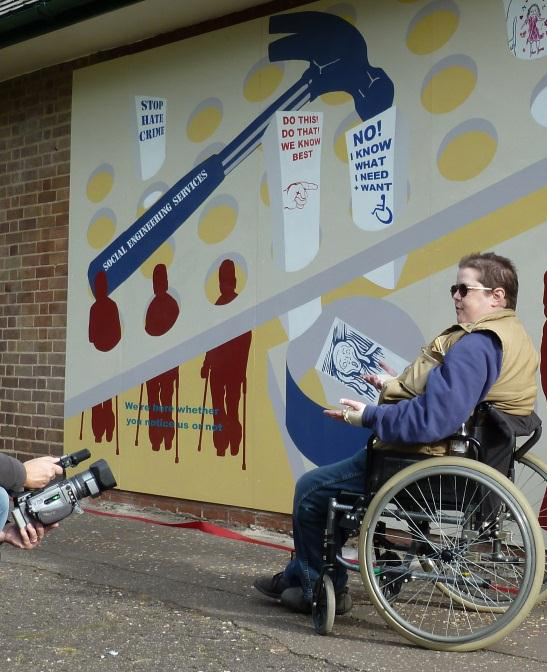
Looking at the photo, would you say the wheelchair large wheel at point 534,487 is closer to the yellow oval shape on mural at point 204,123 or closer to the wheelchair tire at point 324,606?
the wheelchair tire at point 324,606


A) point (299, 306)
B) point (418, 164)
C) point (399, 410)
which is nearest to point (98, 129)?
point (299, 306)

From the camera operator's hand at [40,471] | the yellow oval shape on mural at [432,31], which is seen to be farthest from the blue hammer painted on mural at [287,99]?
the camera operator's hand at [40,471]

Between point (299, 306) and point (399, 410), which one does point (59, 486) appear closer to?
point (399, 410)

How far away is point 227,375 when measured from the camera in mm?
6523

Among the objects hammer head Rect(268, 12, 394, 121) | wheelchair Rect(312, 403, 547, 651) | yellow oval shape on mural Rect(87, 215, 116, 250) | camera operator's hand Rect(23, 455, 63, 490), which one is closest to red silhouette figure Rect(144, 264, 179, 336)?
yellow oval shape on mural Rect(87, 215, 116, 250)

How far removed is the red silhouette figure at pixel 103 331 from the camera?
727cm

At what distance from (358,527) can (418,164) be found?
2.47 metres

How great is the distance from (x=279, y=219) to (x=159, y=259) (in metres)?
1.12

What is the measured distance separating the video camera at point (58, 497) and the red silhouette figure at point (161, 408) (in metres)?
3.49

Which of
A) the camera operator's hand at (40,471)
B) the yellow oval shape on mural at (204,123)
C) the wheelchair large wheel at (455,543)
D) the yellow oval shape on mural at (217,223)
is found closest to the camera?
the camera operator's hand at (40,471)

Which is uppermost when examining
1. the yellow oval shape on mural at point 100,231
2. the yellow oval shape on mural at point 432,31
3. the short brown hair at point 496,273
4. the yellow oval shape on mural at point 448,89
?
the yellow oval shape on mural at point 432,31

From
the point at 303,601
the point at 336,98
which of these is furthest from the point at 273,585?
the point at 336,98

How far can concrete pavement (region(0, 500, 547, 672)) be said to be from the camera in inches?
149

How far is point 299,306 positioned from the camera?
6.16 metres
